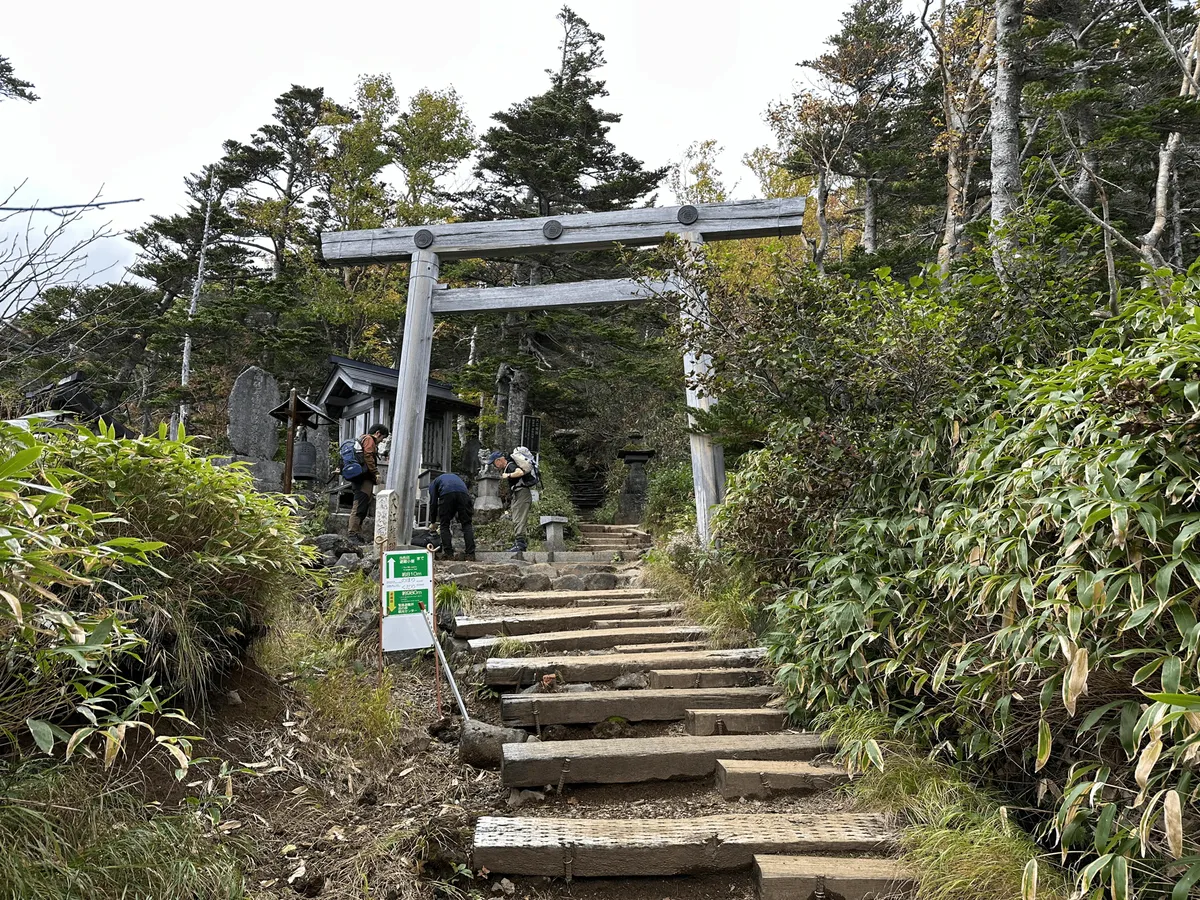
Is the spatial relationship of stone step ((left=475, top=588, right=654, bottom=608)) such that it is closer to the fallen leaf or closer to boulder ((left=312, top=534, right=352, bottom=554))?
boulder ((left=312, top=534, right=352, bottom=554))

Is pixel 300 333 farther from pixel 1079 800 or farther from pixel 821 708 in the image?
pixel 1079 800

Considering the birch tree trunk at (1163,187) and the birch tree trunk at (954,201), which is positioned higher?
the birch tree trunk at (954,201)

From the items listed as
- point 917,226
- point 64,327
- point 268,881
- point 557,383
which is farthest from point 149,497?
point 917,226

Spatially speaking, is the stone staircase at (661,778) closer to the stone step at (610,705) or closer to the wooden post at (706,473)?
the stone step at (610,705)

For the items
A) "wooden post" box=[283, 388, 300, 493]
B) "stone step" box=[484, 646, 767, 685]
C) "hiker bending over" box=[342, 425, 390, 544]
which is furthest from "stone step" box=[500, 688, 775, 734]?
"wooden post" box=[283, 388, 300, 493]

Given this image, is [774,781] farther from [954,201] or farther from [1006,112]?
[954,201]

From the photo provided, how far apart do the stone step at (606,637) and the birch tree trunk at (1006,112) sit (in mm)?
4559

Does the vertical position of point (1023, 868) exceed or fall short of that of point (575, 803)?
it exceeds it

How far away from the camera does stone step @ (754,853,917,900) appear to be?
258cm

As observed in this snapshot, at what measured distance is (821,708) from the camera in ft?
12.5

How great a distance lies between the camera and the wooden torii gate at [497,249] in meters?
7.44

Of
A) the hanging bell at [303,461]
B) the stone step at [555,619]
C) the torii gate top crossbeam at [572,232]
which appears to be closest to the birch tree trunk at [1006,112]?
the torii gate top crossbeam at [572,232]

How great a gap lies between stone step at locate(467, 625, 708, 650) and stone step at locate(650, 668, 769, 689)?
71 centimetres

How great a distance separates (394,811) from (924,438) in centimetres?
326
